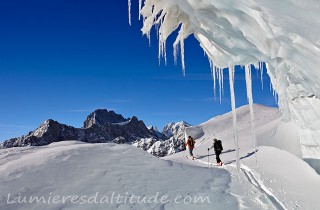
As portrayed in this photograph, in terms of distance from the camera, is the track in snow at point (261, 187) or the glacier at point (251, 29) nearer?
the glacier at point (251, 29)

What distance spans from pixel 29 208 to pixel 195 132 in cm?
4471

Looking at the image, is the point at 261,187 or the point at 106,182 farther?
the point at 261,187

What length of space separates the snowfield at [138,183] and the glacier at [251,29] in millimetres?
3324

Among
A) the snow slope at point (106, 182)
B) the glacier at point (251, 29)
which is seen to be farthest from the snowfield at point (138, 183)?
the glacier at point (251, 29)

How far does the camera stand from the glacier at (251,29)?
3.67 meters

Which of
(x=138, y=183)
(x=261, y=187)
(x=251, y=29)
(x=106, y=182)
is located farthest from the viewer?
(x=261, y=187)

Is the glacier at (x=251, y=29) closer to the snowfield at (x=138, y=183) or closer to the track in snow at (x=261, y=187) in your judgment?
the track in snow at (x=261, y=187)

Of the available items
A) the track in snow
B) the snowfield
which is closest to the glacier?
the track in snow

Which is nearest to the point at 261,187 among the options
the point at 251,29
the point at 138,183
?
the point at 138,183

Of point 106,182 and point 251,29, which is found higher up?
point 251,29

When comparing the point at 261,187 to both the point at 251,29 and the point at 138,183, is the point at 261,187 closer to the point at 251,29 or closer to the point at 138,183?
the point at 138,183

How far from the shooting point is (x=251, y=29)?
4746mm

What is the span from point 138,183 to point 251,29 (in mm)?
6185

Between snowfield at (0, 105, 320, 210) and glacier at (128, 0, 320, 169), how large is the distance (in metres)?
3.32
